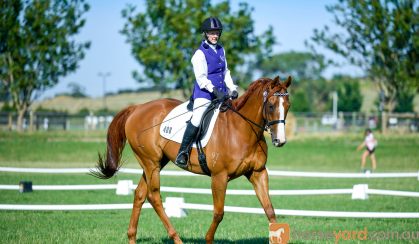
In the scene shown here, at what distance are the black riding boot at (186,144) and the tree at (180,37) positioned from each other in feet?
124

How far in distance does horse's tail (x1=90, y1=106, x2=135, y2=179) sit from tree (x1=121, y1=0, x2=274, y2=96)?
35.8 meters

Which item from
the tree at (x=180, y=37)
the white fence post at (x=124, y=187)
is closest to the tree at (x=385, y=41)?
the tree at (x=180, y=37)

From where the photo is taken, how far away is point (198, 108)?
10055 mm

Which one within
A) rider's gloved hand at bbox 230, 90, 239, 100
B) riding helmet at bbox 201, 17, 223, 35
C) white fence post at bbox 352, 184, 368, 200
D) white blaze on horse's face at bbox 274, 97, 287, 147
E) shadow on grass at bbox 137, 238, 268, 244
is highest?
riding helmet at bbox 201, 17, 223, 35

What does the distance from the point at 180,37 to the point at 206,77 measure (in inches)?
1525

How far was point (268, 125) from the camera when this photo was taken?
9312mm

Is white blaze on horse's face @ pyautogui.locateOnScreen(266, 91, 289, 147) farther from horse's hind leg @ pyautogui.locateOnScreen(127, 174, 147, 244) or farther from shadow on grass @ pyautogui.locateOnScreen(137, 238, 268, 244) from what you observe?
horse's hind leg @ pyautogui.locateOnScreen(127, 174, 147, 244)

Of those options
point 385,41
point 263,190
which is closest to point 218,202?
point 263,190

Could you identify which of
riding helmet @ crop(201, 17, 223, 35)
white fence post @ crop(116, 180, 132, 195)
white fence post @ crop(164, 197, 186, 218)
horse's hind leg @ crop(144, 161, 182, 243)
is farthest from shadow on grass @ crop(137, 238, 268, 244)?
white fence post @ crop(116, 180, 132, 195)

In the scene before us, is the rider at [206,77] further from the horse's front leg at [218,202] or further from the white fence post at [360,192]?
the white fence post at [360,192]

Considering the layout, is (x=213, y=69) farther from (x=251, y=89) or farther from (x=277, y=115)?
(x=277, y=115)

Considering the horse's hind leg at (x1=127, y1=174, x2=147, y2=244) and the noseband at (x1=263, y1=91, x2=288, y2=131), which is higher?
the noseband at (x1=263, y1=91, x2=288, y2=131)

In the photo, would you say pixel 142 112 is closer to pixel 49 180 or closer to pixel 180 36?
pixel 49 180

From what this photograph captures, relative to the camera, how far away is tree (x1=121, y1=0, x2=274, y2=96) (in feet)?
158
